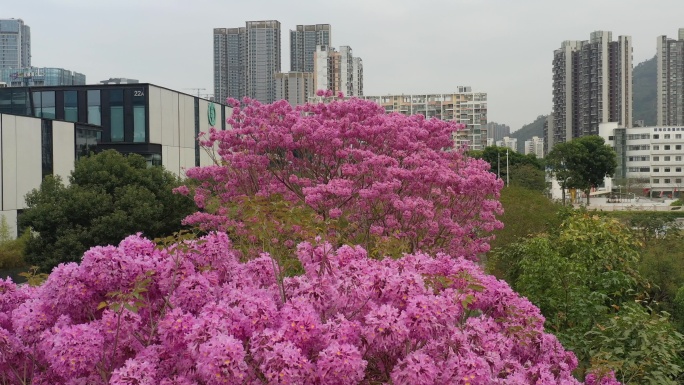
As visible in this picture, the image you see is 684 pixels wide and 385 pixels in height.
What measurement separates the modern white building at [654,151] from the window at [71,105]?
2636 inches

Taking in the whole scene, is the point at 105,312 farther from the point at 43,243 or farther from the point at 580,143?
the point at 580,143

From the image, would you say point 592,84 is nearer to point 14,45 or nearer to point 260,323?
point 260,323

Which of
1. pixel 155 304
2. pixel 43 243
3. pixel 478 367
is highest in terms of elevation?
pixel 155 304

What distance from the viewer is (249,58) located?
118 m

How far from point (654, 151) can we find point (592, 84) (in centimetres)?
1627

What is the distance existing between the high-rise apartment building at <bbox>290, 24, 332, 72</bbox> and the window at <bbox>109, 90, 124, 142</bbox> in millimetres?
89238

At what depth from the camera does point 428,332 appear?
3.39 m

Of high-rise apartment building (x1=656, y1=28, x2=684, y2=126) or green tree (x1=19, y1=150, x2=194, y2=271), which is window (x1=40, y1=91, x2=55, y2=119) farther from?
high-rise apartment building (x1=656, y1=28, x2=684, y2=126)

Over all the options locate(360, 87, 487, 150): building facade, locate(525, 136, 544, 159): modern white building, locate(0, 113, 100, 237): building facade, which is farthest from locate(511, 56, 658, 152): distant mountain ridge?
locate(0, 113, 100, 237): building facade

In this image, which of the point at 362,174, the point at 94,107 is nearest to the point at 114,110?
the point at 94,107

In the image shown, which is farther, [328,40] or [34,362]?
[328,40]

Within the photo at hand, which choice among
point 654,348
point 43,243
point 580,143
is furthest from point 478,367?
point 580,143

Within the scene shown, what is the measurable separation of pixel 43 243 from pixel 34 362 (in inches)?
775

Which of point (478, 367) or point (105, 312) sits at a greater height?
point (105, 312)
